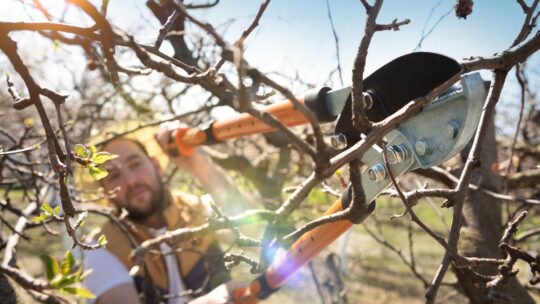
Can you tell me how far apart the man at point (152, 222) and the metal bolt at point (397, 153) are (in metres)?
2.20

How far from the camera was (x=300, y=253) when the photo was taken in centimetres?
155

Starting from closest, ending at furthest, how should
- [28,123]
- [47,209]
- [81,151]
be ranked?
[81,151], [47,209], [28,123]

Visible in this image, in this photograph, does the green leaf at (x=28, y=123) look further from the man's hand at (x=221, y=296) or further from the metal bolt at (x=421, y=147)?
the metal bolt at (x=421, y=147)

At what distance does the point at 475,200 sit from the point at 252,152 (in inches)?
193

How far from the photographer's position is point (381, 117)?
1.29 m

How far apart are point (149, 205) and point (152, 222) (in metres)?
0.28

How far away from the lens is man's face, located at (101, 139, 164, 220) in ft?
12.8

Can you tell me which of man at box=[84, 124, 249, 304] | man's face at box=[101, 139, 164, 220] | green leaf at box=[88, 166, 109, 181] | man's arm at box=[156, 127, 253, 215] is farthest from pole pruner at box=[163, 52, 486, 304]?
man's face at box=[101, 139, 164, 220]

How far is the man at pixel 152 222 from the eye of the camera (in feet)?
10.5

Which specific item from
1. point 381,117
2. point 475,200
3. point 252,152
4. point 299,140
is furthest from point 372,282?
point 299,140

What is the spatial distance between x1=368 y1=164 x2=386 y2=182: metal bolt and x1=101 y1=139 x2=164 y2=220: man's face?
3.11 meters

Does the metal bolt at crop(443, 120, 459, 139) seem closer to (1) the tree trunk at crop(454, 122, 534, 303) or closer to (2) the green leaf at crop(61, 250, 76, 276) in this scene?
(2) the green leaf at crop(61, 250, 76, 276)

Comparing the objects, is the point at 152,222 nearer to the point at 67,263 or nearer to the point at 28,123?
the point at 28,123

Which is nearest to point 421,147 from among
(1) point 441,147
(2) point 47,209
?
(1) point 441,147
